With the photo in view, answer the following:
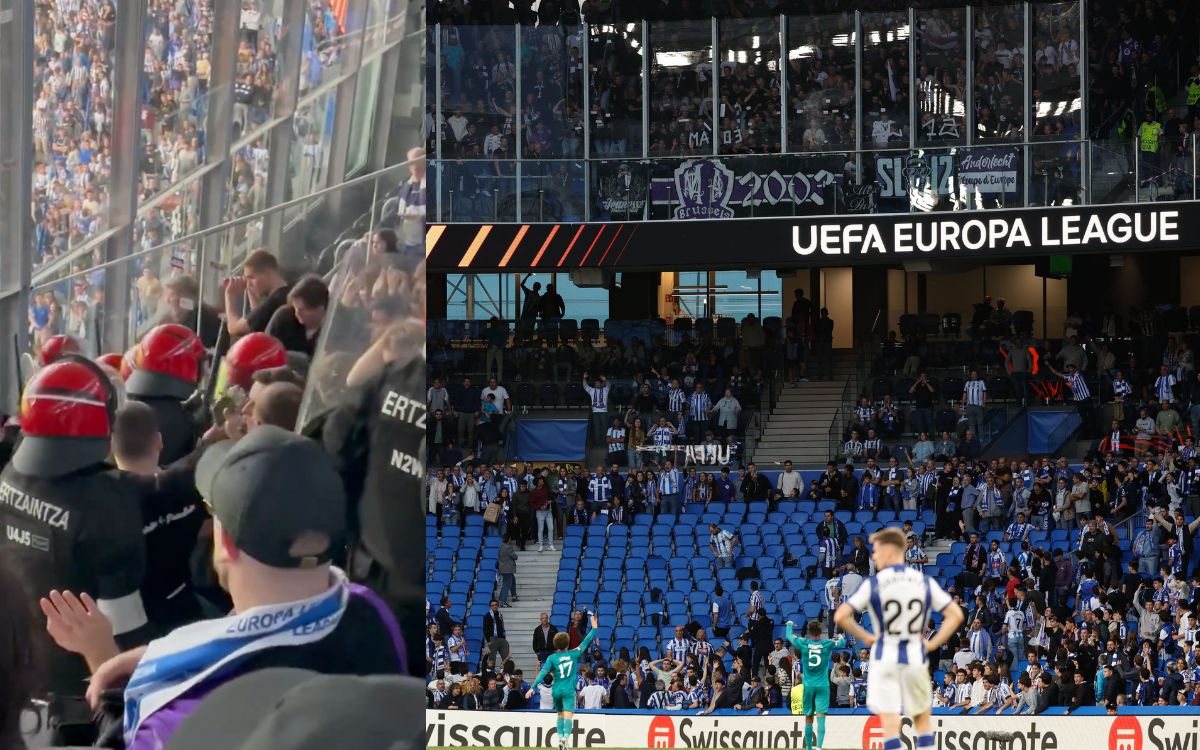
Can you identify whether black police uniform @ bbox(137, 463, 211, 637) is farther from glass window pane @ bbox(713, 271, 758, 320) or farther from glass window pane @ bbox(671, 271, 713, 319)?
glass window pane @ bbox(713, 271, 758, 320)

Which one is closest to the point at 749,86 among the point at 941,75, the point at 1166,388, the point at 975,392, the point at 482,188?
the point at 941,75

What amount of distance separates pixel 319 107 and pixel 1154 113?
25.2m

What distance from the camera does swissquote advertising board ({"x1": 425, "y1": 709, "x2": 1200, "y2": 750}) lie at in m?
20.6

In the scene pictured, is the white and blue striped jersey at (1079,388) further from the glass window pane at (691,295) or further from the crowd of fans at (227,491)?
the crowd of fans at (227,491)

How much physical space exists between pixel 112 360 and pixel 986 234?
72.9 feet

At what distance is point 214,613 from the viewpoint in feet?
29.4

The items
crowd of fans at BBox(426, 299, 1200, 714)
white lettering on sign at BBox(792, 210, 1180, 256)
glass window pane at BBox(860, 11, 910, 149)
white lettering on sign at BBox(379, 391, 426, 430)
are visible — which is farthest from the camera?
glass window pane at BBox(860, 11, 910, 149)

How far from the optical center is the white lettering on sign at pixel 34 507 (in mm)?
9047

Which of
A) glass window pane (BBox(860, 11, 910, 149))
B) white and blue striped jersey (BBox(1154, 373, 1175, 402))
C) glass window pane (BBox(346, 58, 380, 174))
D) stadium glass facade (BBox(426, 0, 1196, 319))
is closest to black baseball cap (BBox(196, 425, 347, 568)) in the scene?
glass window pane (BBox(346, 58, 380, 174))

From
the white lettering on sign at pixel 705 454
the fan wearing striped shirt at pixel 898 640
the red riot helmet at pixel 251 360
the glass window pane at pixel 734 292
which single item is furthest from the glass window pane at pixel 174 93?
the glass window pane at pixel 734 292

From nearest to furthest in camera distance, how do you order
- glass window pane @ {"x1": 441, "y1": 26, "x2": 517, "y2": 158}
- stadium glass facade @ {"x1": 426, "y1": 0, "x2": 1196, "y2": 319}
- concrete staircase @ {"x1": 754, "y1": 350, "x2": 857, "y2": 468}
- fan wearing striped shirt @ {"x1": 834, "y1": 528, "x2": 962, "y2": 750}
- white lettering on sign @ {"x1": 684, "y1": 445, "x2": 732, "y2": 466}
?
1. fan wearing striped shirt @ {"x1": 834, "y1": 528, "x2": 962, "y2": 750}
2. stadium glass facade @ {"x1": 426, "y1": 0, "x2": 1196, "y2": 319}
3. glass window pane @ {"x1": 441, "y1": 26, "x2": 517, "y2": 158}
4. white lettering on sign @ {"x1": 684, "y1": 445, "x2": 732, "y2": 466}
5. concrete staircase @ {"x1": 754, "y1": 350, "x2": 857, "y2": 468}

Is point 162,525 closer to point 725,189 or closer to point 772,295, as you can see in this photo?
point 725,189

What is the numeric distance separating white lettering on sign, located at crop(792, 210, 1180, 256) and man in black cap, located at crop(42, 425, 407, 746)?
21937 millimetres

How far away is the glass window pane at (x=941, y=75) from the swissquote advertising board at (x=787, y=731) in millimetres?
13040
